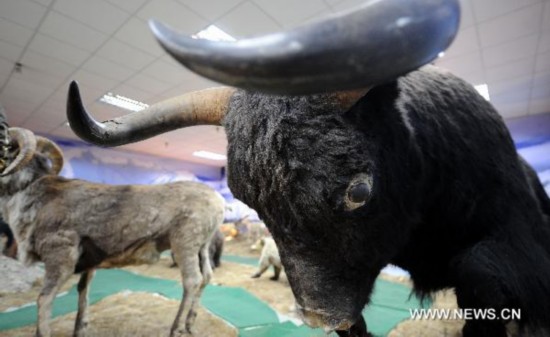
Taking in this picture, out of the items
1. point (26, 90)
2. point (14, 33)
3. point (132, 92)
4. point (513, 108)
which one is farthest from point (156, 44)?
point (513, 108)

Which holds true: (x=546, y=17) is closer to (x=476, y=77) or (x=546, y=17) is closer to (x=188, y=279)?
(x=476, y=77)

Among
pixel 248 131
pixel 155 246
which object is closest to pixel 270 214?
pixel 248 131

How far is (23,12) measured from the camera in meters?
4.41

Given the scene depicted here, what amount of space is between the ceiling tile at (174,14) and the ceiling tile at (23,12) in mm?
1608

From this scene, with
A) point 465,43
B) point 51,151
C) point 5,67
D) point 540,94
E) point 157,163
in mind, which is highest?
point 5,67

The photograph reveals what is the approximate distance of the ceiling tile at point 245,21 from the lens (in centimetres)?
425

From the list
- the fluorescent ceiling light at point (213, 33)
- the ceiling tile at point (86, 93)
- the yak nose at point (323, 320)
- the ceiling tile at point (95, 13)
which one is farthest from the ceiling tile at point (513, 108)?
the ceiling tile at point (86, 93)

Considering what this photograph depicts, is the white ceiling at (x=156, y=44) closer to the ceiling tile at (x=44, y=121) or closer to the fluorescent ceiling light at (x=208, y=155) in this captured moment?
the ceiling tile at (x=44, y=121)

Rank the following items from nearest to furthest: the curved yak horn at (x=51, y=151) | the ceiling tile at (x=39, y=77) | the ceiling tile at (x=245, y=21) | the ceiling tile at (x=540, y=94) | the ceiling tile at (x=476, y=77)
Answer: the curved yak horn at (x=51, y=151)
the ceiling tile at (x=245, y=21)
the ceiling tile at (x=476, y=77)
the ceiling tile at (x=540, y=94)
the ceiling tile at (x=39, y=77)

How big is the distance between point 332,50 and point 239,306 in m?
4.11

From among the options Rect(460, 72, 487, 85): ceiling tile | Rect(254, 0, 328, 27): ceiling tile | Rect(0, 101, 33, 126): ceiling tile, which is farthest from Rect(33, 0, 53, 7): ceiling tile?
Rect(460, 72, 487, 85): ceiling tile

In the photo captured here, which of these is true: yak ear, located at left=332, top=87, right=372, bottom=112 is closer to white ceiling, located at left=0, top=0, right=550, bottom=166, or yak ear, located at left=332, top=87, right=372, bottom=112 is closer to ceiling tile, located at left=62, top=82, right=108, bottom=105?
white ceiling, located at left=0, top=0, right=550, bottom=166

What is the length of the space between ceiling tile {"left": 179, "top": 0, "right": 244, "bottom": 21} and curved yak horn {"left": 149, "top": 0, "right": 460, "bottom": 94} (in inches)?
171

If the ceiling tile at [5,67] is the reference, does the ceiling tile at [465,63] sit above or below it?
below
